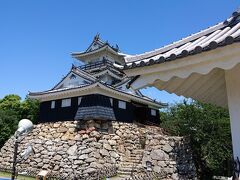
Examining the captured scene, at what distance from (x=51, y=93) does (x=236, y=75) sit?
1851 cm

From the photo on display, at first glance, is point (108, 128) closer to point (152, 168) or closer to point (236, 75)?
point (152, 168)

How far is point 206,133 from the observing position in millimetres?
15477

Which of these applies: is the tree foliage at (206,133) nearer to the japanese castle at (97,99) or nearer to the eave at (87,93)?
the japanese castle at (97,99)

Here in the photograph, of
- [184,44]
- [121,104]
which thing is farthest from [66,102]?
[184,44]

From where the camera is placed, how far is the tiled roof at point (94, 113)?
17406 mm

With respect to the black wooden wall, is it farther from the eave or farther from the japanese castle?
the eave

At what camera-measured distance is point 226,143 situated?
48.4ft

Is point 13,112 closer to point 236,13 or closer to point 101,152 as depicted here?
point 101,152

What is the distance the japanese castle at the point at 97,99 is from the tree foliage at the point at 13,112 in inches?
199

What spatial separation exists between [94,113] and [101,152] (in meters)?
2.93

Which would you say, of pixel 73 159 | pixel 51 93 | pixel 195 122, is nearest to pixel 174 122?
pixel 195 122

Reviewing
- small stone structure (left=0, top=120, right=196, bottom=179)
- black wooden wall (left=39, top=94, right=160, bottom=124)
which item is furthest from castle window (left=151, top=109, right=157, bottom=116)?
small stone structure (left=0, top=120, right=196, bottom=179)

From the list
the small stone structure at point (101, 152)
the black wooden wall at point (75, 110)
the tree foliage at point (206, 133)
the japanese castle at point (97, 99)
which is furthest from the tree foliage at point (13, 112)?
the tree foliage at point (206, 133)

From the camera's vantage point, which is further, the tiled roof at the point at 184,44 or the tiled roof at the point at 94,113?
the tiled roof at the point at 94,113
